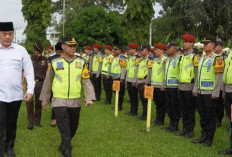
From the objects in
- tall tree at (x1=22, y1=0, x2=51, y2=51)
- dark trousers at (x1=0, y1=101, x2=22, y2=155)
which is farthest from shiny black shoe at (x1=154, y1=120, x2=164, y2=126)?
tall tree at (x1=22, y1=0, x2=51, y2=51)

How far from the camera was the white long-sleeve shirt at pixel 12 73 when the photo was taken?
6.65 meters

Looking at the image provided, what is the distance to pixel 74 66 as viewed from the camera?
7527 millimetres

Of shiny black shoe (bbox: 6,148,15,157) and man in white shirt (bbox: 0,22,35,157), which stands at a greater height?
man in white shirt (bbox: 0,22,35,157)

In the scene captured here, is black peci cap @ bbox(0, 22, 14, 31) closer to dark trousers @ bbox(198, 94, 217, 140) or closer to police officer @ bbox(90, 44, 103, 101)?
dark trousers @ bbox(198, 94, 217, 140)

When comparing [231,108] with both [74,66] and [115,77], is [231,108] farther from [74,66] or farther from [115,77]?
[115,77]

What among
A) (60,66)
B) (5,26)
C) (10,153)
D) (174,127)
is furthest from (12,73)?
(174,127)

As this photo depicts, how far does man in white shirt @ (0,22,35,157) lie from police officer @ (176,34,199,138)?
4.01 meters

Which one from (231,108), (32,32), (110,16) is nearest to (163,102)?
(231,108)

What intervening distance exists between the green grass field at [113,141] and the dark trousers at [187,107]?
1.38ft

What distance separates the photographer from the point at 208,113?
8758mm

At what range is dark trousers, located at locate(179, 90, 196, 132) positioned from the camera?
9.59m

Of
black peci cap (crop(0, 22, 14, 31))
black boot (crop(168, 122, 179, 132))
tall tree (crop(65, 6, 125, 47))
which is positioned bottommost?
black boot (crop(168, 122, 179, 132))

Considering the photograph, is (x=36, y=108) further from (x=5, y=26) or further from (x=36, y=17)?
(x=36, y=17)

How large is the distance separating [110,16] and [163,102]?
23.0 meters
